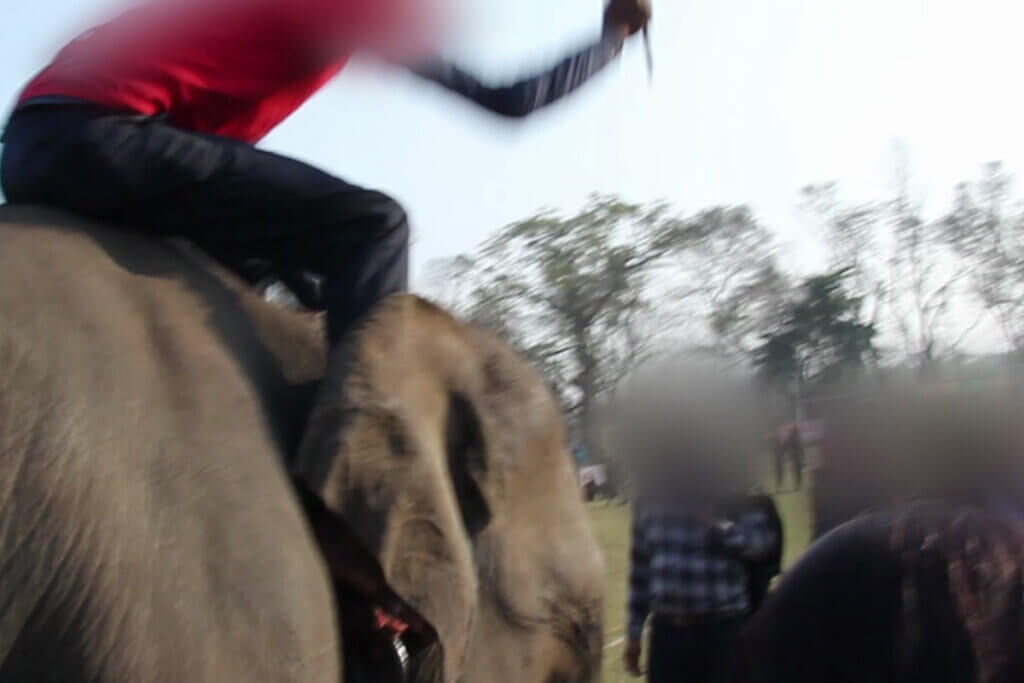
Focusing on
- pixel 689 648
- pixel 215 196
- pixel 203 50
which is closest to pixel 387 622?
pixel 215 196

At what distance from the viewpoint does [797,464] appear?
438 cm

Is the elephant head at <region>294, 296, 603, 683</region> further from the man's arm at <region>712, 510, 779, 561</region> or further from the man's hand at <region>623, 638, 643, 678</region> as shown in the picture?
the man's hand at <region>623, 638, 643, 678</region>

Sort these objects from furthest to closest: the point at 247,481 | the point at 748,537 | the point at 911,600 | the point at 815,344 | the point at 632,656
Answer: the point at 632,656
the point at 748,537
the point at 815,344
the point at 911,600
the point at 247,481

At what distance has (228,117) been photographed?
3473 millimetres

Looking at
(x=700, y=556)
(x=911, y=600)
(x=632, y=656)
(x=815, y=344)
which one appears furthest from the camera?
(x=632, y=656)

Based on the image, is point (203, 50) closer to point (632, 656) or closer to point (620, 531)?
point (632, 656)

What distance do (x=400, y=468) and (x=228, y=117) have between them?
98 centimetres

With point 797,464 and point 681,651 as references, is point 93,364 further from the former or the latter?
point 681,651

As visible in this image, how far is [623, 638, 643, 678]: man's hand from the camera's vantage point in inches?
259

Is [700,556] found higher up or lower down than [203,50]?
lower down

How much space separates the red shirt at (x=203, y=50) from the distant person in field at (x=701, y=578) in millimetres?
2789

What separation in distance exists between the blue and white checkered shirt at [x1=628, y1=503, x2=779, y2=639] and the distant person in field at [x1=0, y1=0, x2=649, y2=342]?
99.7 inches

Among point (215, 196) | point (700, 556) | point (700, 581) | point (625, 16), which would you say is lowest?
point (700, 581)

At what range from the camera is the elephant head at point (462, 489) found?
3.15 m
